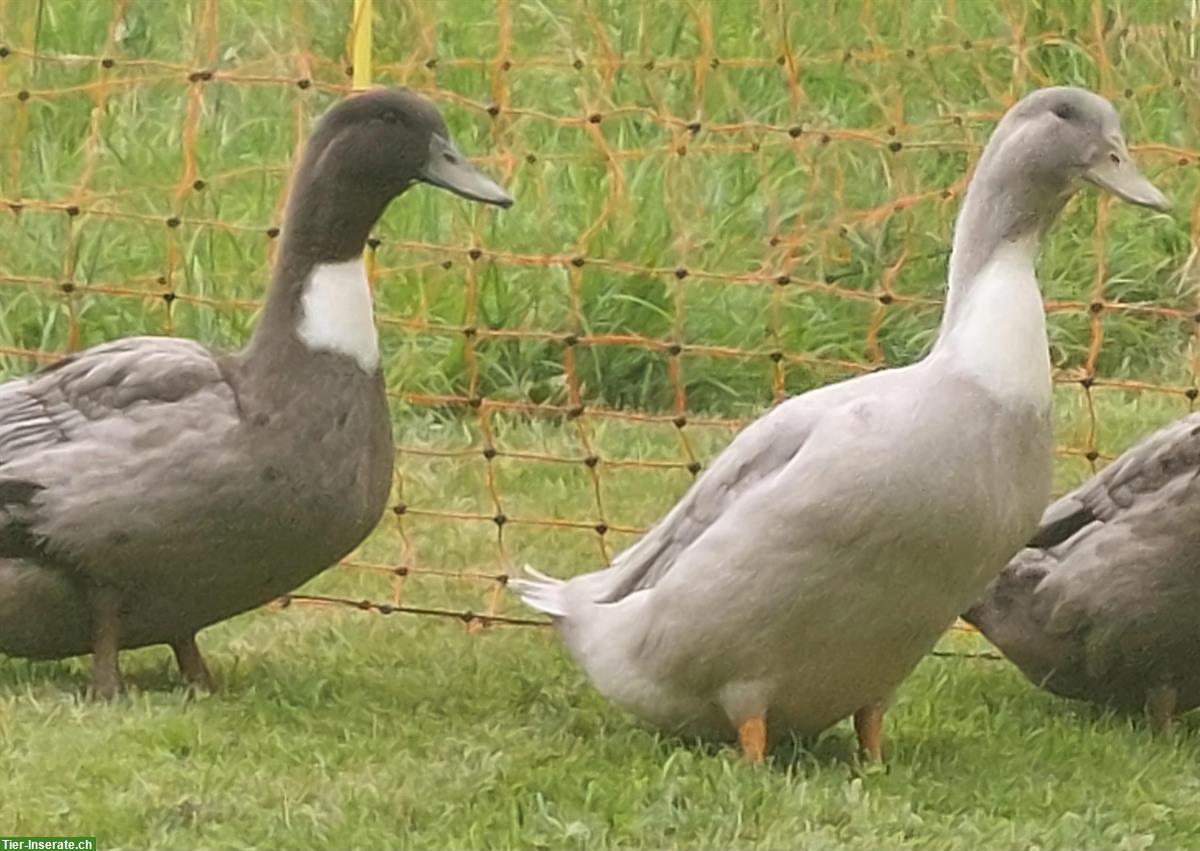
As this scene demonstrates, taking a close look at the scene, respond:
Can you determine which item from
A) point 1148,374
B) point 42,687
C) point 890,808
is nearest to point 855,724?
point 890,808

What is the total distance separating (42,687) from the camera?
167 inches

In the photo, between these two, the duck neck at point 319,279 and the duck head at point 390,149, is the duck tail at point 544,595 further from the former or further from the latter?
the duck head at point 390,149

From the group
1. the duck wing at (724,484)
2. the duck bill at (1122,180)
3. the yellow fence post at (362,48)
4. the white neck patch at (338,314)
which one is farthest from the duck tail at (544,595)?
the yellow fence post at (362,48)

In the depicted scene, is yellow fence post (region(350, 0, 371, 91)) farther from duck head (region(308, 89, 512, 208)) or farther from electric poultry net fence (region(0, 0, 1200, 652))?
duck head (region(308, 89, 512, 208))

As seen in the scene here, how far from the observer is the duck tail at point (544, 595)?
13.4ft

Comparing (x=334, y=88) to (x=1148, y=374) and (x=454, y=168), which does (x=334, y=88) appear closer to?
(x=454, y=168)

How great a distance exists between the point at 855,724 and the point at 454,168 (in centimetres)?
118

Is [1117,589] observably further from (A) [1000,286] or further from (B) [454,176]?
(B) [454,176]

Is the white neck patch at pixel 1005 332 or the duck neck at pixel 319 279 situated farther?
the duck neck at pixel 319 279

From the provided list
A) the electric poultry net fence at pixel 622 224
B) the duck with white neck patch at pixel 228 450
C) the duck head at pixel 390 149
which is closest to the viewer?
the duck with white neck patch at pixel 228 450

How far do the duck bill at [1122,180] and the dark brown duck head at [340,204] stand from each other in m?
1.02

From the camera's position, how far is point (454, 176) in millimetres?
4133

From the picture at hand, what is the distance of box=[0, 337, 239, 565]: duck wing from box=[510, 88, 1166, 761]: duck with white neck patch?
833mm

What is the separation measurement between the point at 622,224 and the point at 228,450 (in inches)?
111
